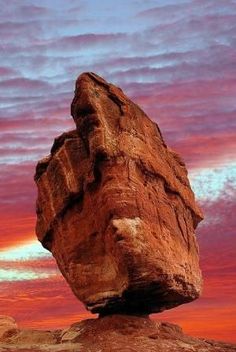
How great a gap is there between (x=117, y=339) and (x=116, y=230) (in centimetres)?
446

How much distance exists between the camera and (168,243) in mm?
31484

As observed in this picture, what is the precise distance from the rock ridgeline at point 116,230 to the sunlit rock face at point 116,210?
0.05 m

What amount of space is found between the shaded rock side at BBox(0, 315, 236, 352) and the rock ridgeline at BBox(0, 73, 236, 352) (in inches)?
2.3

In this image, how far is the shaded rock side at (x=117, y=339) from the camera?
29.2 m

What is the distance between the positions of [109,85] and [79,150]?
3.39 meters

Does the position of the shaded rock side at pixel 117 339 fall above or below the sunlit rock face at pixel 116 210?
below

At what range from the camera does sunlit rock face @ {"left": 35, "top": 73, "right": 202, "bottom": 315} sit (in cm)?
2972

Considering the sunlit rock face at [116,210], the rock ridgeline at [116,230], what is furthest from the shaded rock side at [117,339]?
the sunlit rock face at [116,210]

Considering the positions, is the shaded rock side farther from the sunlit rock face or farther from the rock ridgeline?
the sunlit rock face

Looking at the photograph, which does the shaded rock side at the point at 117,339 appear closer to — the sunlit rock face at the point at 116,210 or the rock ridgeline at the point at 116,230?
the rock ridgeline at the point at 116,230

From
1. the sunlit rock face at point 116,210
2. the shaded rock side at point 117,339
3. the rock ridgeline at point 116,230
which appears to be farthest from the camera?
the sunlit rock face at point 116,210

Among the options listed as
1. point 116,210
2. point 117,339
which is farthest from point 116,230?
point 117,339

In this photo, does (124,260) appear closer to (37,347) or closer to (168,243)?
(168,243)

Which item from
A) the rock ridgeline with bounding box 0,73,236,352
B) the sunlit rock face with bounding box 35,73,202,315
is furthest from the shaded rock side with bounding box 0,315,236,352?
the sunlit rock face with bounding box 35,73,202,315
